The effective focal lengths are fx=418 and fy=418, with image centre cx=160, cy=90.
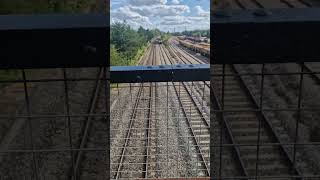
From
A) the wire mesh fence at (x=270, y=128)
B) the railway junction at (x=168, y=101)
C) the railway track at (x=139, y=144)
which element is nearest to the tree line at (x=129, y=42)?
the railway junction at (x=168, y=101)

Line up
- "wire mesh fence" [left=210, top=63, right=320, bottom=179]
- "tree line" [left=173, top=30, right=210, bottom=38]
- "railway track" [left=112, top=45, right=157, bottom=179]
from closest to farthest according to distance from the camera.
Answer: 1. "tree line" [left=173, top=30, right=210, bottom=38]
2. "wire mesh fence" [left=210, top=63, right=320, bottom=179]
3. "railway track" [left=112, top=45, right=157, bottom=179]

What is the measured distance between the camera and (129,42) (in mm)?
725

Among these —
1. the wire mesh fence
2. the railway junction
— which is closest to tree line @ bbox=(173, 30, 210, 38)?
the railway junction

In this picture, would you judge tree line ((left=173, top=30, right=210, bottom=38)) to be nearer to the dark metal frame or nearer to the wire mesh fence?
the dark metal frame

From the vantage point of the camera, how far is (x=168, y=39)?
2.38ft

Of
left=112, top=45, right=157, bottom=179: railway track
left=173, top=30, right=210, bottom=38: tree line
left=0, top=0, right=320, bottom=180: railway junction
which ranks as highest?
left=173, top=30, right=210, bottom=38: tree line

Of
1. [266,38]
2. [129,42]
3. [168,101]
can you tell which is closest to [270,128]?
[168,101]

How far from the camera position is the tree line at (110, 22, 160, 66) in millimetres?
659

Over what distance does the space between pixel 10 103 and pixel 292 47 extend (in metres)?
1.17

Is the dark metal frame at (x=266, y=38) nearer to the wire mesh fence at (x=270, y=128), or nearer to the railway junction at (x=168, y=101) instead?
the railway junction at (x=168, y=101)

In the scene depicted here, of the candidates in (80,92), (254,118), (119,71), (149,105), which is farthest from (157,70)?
(149,105)

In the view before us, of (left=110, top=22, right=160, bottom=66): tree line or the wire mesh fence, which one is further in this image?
the wire mesh fence

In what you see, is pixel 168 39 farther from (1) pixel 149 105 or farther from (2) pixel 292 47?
(1) pixel 149 105

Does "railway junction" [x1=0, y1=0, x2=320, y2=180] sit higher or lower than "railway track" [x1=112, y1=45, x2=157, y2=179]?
higher
